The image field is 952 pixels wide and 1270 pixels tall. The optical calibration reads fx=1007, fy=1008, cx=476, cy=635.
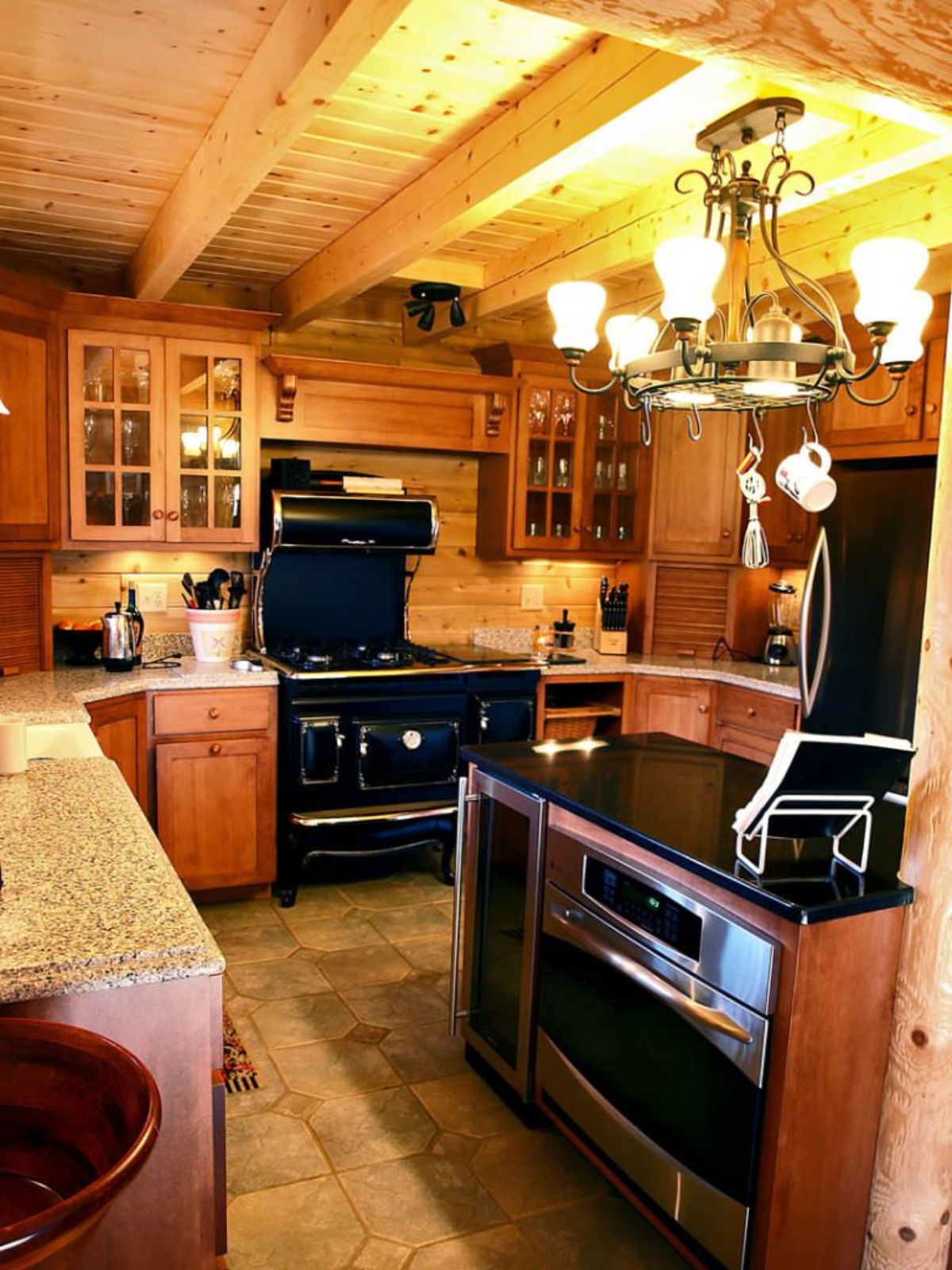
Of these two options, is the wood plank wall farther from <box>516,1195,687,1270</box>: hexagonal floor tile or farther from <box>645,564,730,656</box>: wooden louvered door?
<box>516,1195,687,1270</box>: hexagonal floor tile

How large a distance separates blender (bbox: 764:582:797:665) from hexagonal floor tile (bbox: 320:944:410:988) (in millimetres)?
2260

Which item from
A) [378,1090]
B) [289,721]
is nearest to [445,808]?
[289,721]

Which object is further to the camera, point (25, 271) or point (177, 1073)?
point (25, 271)

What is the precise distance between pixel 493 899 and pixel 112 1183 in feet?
5.43

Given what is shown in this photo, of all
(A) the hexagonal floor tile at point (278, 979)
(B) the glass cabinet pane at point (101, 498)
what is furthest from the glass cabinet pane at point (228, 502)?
(A) the hexagonal floor tile at point (278, 979)

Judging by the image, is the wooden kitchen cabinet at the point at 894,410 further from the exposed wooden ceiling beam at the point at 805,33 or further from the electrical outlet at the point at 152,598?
the electrical outlet at the point at 152,598

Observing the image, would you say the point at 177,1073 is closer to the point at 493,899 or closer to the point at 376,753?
the point at 493,899

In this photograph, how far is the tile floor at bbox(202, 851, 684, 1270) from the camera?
2.09m

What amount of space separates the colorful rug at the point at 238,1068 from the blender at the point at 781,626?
2.90 metres

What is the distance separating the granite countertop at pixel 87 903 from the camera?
4.63 feet

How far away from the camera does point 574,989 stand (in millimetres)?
2217

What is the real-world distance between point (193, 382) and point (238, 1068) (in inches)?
99.3

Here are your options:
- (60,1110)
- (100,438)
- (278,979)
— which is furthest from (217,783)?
(60,1110)

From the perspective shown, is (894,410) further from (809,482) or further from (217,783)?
(217,783)
